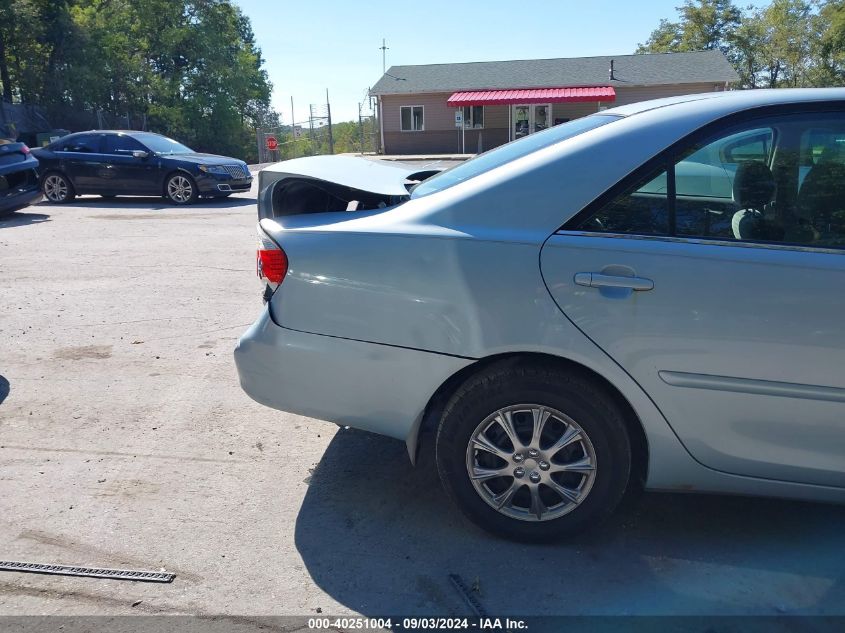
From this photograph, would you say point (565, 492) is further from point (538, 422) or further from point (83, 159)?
point (83, 159)

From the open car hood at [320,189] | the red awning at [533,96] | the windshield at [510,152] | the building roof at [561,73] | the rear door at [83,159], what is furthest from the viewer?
the building roof at [561,73]

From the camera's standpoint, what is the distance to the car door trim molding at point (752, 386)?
9.04ft

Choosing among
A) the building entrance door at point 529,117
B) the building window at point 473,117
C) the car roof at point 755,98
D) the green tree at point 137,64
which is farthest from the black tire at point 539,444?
the building window at point 473,117

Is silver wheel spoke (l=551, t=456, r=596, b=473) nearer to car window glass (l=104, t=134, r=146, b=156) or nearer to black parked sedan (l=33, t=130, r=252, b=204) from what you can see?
black parked sedan (l=33, t=130, r=252, b=204)

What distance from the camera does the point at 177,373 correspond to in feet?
17.0

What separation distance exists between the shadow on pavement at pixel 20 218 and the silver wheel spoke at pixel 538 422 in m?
11.2

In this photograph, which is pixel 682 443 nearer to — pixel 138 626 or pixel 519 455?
pixel 519 455

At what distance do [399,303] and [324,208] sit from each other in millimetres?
987

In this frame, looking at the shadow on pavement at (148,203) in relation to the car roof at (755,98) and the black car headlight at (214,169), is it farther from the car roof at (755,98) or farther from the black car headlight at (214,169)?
the car roof at (755,98)

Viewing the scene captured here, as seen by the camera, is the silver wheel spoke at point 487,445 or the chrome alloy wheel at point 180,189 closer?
the silver wheel spoke at point 487,445

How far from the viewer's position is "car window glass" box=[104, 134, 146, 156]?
1507cm

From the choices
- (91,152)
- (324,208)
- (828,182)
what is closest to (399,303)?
(324,208)

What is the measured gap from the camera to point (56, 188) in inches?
601

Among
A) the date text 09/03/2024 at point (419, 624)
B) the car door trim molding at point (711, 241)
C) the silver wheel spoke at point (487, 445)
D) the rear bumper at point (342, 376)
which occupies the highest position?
the car door trim molding at point (711, 241)
